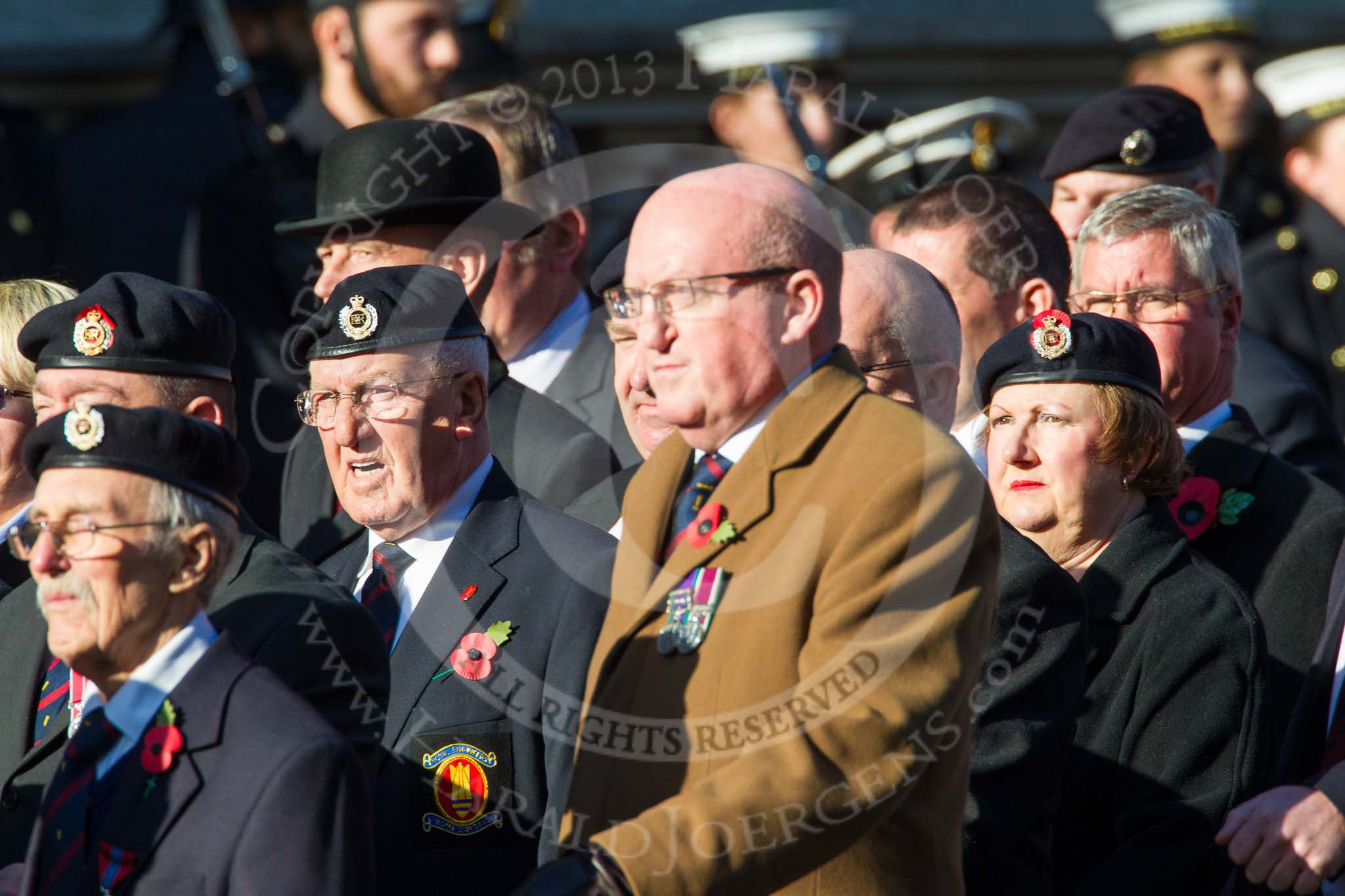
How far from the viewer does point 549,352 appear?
5672 millimetres

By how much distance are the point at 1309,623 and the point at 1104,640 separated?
2.70 feet

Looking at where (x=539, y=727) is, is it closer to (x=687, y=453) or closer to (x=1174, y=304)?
(x=687, y=453)

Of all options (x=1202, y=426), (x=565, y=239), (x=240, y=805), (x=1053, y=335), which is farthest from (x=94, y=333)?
(x=1202, y=426)

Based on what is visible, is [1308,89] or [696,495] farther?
[1308,89]

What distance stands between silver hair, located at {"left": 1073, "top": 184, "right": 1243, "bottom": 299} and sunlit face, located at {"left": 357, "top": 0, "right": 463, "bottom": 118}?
8.93ft

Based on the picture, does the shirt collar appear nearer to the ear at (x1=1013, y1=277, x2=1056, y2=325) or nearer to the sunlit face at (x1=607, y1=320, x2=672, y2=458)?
the sunlit face at (x1=607, y1=320, x2=672, y2=458)

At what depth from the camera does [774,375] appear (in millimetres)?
3279

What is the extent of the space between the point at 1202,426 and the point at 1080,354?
2.97ft

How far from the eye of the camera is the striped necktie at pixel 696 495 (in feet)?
11.0

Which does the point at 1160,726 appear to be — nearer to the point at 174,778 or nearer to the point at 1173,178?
the point at 174,778

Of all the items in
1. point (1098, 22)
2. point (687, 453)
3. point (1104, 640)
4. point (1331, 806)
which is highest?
point (1098, 22)

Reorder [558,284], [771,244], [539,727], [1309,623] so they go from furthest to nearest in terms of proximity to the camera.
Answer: [558,284], [1309,623], [539,727], [771,244]

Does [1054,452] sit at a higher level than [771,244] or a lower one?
lower

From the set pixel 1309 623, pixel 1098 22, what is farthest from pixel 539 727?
pixel 1098 22
